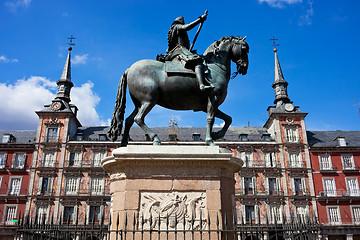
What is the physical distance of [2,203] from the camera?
37625 mm

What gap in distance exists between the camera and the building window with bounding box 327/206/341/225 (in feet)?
120

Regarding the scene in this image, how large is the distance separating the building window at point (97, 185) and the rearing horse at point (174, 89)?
111ft

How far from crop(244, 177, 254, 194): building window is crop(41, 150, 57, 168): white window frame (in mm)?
23484

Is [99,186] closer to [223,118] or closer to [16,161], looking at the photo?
[16,161]

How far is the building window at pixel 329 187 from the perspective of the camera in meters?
37.9

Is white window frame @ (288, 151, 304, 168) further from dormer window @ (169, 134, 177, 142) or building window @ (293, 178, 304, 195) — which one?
dormer window @ (169, 134, 177, 142)

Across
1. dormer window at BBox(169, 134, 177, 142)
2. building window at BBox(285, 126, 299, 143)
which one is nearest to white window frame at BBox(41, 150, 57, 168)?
dormer window at BBox(169, 134, 177, 142)

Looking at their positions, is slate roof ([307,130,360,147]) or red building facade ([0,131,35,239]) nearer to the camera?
red building facade ([0,131,35,239])

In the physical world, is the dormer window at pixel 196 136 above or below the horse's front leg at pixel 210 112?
above

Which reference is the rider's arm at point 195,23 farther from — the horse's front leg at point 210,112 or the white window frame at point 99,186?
the white window frame at point 99,186

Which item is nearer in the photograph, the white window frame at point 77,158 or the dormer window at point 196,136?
the white window frame at point 77,158

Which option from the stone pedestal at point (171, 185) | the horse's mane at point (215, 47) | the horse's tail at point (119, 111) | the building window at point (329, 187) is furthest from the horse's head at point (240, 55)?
the building window at point (329, 187)

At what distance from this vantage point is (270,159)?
39.6 m

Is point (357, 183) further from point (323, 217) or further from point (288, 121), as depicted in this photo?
point (288, 121)
